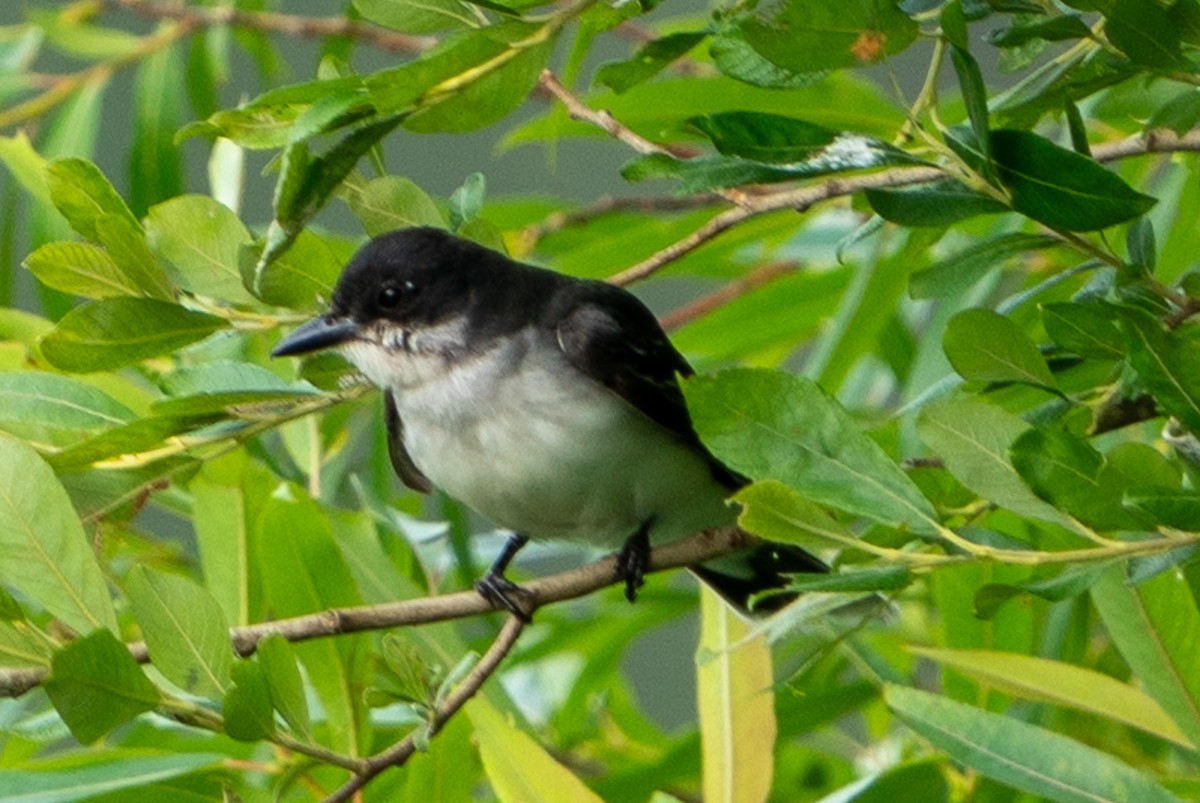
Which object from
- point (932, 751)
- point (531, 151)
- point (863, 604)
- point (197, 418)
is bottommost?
point (531, 151)

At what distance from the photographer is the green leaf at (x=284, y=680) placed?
1.62 meters

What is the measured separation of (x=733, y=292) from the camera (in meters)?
3.66

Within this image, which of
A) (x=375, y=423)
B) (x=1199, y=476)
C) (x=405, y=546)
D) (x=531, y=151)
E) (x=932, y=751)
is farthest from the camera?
(x=531, y=151)

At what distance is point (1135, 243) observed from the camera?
1.76 m

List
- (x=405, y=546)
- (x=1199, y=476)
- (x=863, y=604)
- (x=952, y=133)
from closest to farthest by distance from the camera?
(x=1199, y=476), (x=952, y=133), (x=863, y=604), (x=405, y=546)

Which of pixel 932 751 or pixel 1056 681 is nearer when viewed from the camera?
pixel 1056 681

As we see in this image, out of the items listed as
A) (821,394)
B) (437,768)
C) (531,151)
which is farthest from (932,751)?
(531,151)

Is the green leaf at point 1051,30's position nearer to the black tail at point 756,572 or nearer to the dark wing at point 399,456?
the black tail at point 756,572

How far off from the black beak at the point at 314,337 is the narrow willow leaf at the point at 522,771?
22.9 inches

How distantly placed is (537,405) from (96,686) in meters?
1.15

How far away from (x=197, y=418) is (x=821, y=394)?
2.39ft

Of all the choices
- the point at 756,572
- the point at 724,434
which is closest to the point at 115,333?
the point at 724,434

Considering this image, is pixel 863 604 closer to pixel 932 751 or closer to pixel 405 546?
pixel 932 751

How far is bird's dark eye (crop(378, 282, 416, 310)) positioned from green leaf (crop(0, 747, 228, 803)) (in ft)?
2.68
